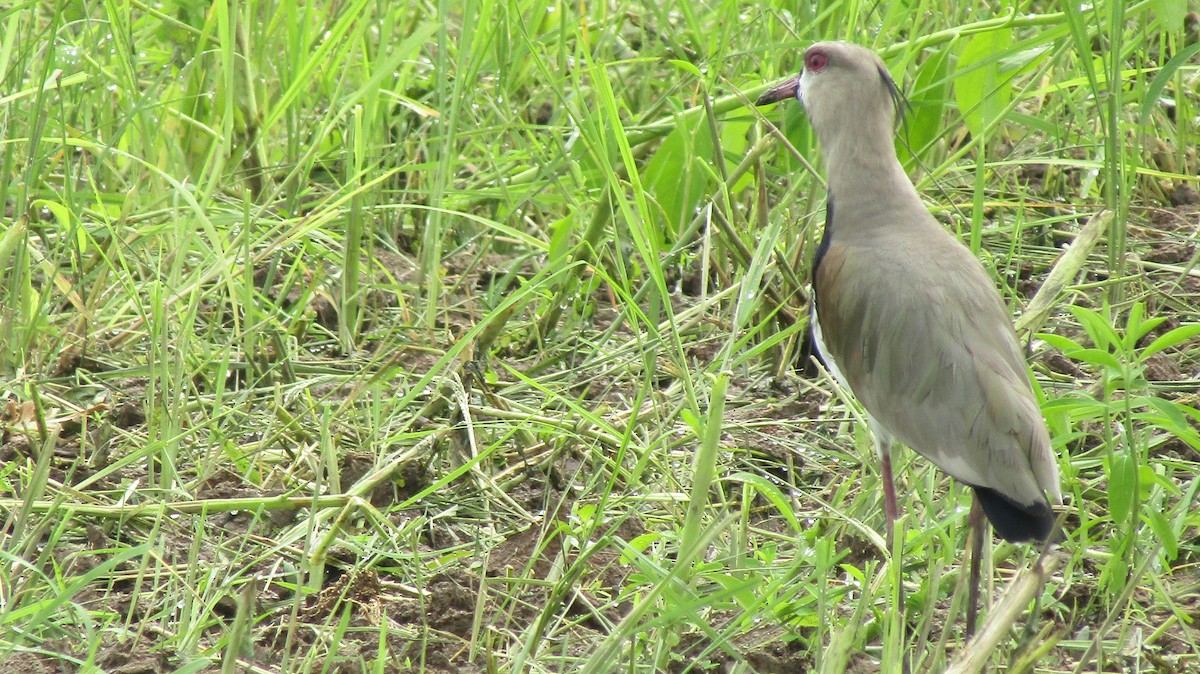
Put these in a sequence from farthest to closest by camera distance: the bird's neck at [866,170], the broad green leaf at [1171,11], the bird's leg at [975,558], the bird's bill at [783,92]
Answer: the bird's bill at [783,92] < the broad green leaf at [1171,11] < the bird's neck at [866,170] < the bird's leg at [975,558]

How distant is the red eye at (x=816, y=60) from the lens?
3.34 m

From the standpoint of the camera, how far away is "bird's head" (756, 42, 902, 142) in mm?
3244

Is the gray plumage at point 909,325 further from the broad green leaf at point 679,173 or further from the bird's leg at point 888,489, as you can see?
the broad green leaf at point 679,173

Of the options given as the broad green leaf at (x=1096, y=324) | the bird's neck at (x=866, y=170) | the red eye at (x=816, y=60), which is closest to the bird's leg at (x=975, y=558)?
the broad green leaf at (x=1096, y=324)

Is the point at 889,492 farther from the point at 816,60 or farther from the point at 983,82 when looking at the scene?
the point at 983,82

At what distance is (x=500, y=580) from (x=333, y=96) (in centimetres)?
156

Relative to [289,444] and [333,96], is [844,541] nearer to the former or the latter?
[289,444]

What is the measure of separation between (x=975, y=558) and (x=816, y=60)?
122cm

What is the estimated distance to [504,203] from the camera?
426 centimetres

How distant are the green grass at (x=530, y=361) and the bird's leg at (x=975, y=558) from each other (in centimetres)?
7

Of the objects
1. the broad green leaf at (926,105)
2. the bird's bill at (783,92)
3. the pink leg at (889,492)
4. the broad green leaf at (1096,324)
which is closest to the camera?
the broad green leaf at (1096,324)

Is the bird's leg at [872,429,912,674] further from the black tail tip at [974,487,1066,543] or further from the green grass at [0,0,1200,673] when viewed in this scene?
the black tail tip at [974,487,1066,543]

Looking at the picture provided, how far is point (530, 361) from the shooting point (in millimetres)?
3789

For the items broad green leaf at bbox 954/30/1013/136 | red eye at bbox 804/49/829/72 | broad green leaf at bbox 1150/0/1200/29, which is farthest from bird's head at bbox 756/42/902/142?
broad green leaf at bbox 1150/0/1200/29
